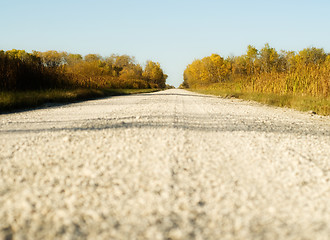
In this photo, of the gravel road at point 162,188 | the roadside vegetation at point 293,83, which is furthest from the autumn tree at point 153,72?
the gravel road at point 162,188

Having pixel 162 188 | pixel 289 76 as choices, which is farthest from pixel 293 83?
pixel 162 188

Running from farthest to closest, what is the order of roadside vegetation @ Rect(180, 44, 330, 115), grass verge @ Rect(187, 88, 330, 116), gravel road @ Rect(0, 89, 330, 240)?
roadside vegetation @ Rect(180, 44, 330, 115) → grass verge @ Rect(187, 88, 330, 116) → gravel road @ Rect(0, 89, 330, 240)

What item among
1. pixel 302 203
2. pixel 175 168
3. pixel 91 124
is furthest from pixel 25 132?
pixel 302 203

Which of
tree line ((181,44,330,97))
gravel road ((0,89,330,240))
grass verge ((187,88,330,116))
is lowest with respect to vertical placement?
gravel road ((0,89,330,240))

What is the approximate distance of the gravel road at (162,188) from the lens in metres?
1.22

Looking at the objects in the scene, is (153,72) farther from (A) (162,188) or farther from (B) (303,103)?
(A) (162,188)

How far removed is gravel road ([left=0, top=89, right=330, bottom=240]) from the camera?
1.22 metres

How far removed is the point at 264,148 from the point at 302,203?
1.24 m

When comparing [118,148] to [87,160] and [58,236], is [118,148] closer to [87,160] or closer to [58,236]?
[87,160]

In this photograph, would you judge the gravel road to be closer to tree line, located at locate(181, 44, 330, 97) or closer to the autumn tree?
tree line, located at locate(181, 44, 330, 97)

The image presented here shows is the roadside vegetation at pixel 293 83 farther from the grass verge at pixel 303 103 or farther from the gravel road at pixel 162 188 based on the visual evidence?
the gravel road at pixel 162 188

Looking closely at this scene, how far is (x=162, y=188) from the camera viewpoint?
1.63 m

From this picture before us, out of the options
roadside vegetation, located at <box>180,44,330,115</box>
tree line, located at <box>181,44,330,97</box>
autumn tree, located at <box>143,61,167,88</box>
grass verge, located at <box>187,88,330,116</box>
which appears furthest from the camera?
autumn tree, located at <box>143,61,167,88</box>

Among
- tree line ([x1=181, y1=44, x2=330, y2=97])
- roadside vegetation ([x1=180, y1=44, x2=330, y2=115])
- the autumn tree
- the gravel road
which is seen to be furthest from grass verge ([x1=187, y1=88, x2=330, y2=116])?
the autumn tree
